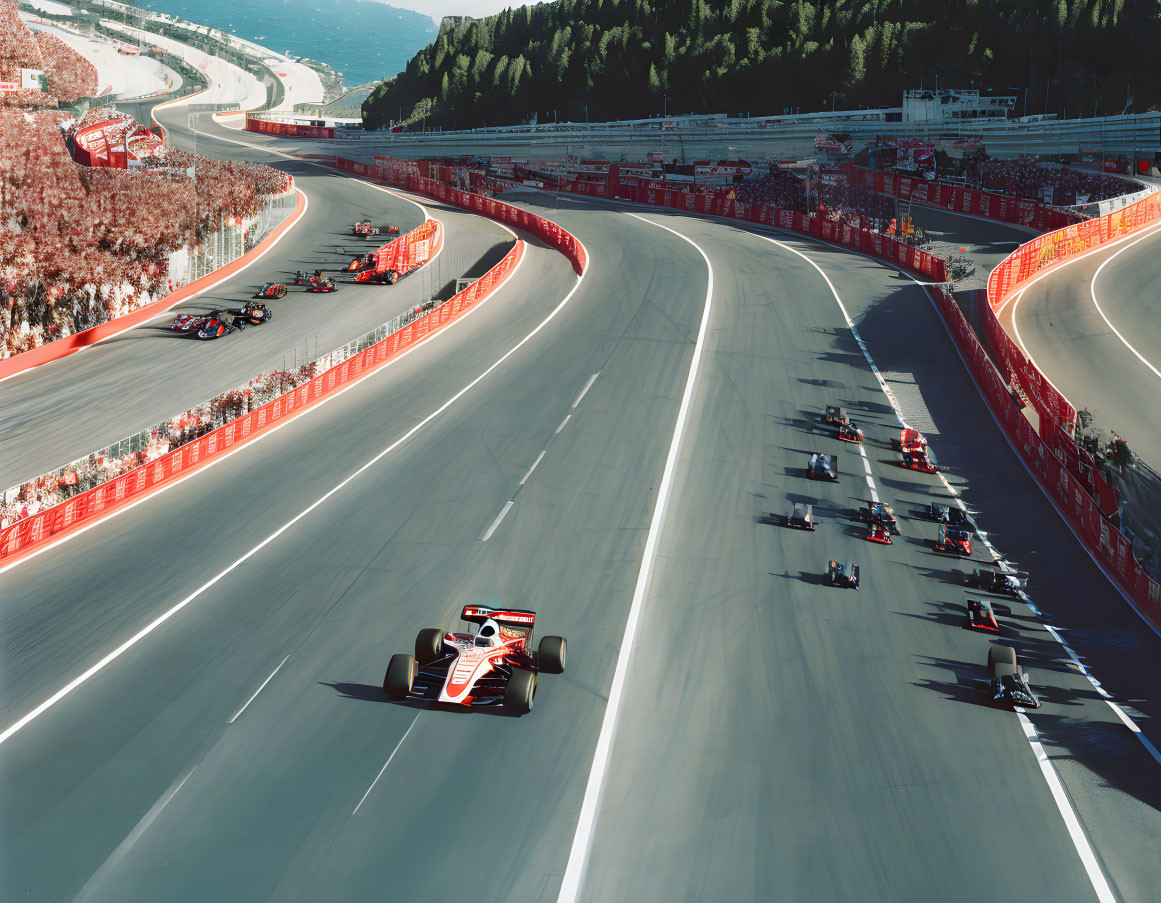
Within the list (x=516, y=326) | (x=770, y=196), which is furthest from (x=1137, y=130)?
(x=516, y=326)

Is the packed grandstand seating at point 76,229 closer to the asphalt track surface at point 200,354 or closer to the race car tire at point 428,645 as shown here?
the asphalt track surface at point 200,354

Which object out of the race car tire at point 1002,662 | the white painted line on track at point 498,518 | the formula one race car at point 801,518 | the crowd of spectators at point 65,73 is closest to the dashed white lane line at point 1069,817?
the race car tire at point 1002,662

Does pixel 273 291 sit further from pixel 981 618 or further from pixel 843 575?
pixel 981 618

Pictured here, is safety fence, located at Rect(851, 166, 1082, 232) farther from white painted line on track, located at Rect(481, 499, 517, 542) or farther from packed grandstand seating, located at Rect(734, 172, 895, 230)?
white painted line on track, located at Rect(481, 499, 517, 542)

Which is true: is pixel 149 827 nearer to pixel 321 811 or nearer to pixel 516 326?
pixel 321 811

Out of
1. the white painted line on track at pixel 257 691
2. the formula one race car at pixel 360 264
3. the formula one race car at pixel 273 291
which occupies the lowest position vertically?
the white painted line on track at pixel 257 691

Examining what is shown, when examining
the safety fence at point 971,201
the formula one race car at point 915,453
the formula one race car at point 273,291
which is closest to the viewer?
the formula one race car at point 915,453
